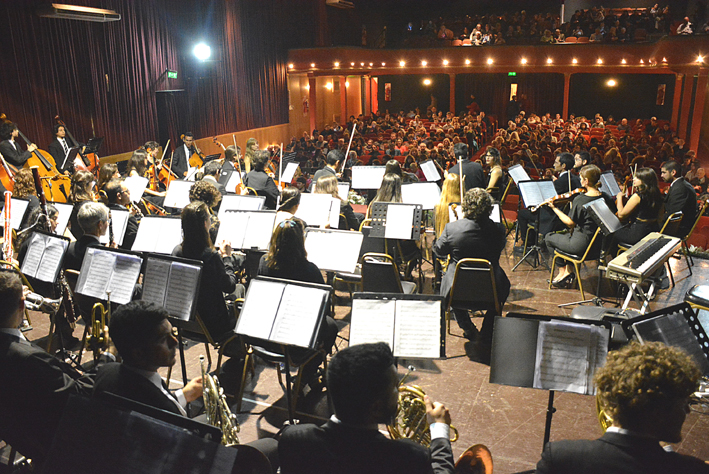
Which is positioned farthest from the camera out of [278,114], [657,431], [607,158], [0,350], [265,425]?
[278,114]

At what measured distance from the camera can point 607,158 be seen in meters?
9.33

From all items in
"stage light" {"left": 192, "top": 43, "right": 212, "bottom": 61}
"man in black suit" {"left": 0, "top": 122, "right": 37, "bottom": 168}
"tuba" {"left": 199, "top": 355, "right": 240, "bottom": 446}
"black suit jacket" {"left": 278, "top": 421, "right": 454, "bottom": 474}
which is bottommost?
"tuba" {"left": 199, "top": 355, "right": 240, "bottom": 446}

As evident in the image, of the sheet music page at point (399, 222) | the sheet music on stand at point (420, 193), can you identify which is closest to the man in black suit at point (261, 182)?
the sheet music on stand at point (420, 193)

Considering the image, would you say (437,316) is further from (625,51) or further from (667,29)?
(667,29)

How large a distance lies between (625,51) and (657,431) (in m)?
15.3

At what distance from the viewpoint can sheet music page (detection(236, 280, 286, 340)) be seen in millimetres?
3053

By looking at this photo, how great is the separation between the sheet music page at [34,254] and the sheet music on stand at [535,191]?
474 cm

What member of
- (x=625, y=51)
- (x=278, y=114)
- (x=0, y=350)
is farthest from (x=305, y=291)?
(x=278, y=114)

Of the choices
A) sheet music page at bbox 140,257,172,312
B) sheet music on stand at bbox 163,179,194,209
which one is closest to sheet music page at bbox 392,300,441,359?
sheet music page at bbox 140,257,172,312

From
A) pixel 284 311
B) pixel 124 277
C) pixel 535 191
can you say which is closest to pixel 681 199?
pixel 535 191

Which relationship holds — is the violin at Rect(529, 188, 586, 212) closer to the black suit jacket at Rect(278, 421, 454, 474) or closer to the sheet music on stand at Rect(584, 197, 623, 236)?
the sheet music on stand at Rect(584, 197, 623, 236)

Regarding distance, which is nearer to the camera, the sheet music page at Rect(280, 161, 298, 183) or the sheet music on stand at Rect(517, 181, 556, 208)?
the sheet music on stand at Rect(517, 181, 556, 208)

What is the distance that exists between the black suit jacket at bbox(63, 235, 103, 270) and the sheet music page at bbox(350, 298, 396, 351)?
7.57 ft

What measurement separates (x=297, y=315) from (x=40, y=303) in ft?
6.46
